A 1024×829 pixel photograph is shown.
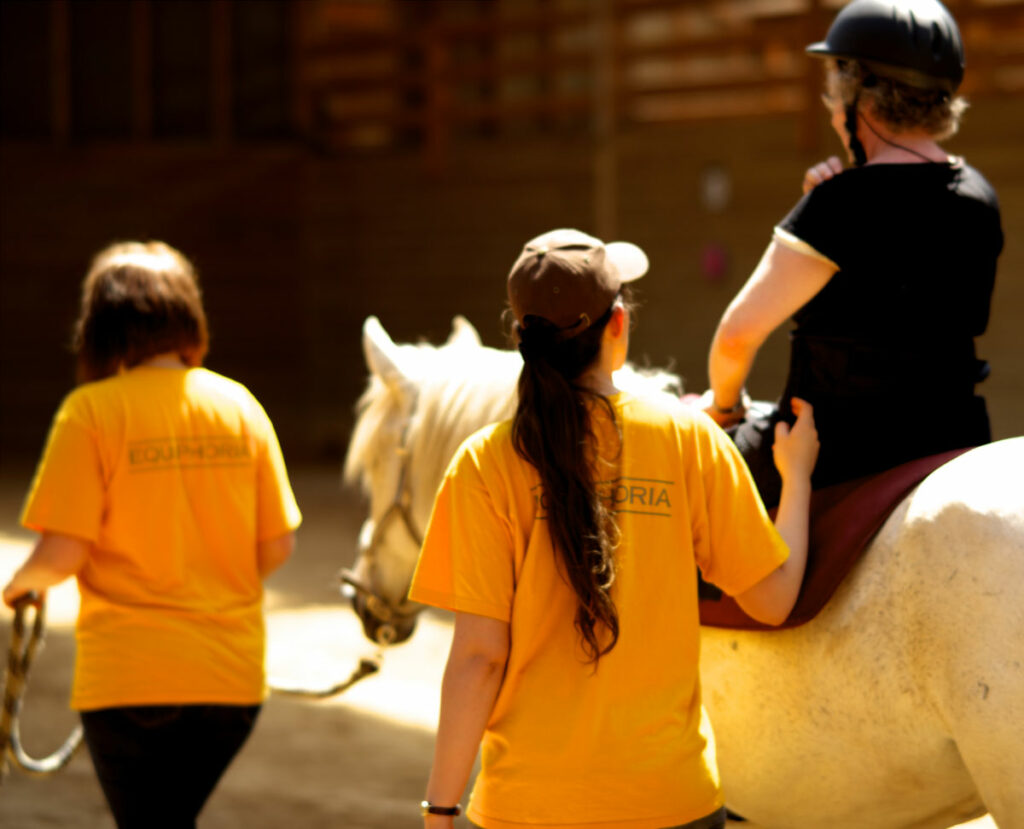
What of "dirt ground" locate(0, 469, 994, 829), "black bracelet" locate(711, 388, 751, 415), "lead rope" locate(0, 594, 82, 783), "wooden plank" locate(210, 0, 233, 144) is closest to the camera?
"black bracelet" locate(711, 388, 751, 415)

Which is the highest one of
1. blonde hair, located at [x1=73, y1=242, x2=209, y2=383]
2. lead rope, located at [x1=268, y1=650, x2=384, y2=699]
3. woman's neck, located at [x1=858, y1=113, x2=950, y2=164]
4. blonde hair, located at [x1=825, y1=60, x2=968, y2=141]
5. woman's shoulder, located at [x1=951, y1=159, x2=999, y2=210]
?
blonde hair, located at [x1=825, y1=60, x2=968, y2=141]

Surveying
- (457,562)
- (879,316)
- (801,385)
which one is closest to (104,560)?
(457,562)

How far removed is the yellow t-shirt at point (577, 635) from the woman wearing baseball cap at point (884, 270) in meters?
0.44

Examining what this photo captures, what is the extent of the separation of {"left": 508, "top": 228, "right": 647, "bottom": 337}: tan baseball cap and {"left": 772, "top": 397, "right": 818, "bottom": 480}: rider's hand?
516 millimetres

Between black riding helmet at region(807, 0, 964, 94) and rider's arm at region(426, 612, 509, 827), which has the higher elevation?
black riding helmet at region(807, 0, 964, 94)

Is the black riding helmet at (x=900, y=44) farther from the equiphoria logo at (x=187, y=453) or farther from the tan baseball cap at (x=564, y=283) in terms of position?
the equiphoria logo at (x=187, y=453)

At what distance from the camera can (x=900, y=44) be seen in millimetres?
2059

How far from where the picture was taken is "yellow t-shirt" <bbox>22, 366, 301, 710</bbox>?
7.71ft

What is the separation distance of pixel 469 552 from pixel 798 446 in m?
0.68

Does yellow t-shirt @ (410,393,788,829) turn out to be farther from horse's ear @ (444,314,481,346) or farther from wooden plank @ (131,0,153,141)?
wooden plank @ (131,0,153,141)

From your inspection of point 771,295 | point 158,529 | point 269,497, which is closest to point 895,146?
point 771,295

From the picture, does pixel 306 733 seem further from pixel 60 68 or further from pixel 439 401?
pixel 60 68

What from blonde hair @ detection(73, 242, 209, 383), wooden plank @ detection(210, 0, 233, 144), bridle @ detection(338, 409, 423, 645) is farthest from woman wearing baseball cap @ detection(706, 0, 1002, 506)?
wooden plank @ detection(210, 0, 233, 144)

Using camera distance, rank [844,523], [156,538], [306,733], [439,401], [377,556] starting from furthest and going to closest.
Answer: [306,733]
[377,556]
[439,401]
[156,538]
[844,523]
